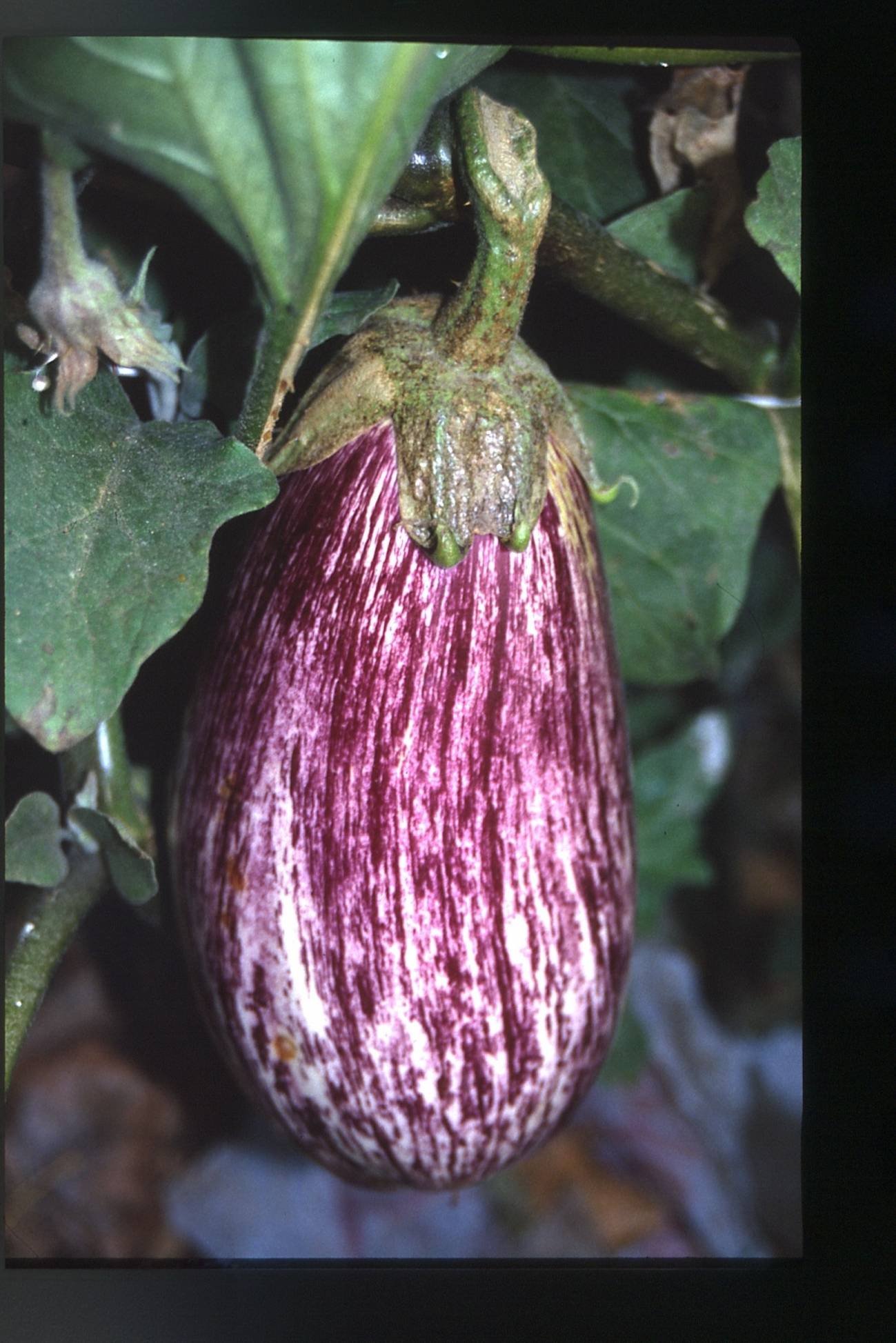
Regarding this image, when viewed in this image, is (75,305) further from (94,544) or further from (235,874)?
(235,874)

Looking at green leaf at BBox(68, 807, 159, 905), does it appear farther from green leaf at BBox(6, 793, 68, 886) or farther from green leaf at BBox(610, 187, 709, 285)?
green leaf at BBox(610, 187, 709, 285)

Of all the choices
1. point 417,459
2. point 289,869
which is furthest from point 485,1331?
point 417,459

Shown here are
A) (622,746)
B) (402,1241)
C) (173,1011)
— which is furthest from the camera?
(402,1241)

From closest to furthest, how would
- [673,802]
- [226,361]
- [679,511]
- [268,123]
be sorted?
[268,123]
[226,361]
[679,511]
[673,802]

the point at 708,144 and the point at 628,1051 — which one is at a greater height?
→ the point at 708,144

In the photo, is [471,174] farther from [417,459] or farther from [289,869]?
[289,869]

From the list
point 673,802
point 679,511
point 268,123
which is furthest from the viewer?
point 673,802

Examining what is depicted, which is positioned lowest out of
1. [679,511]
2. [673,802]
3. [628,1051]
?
[628,1051]

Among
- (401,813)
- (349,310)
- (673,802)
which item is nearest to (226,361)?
(349,310)
